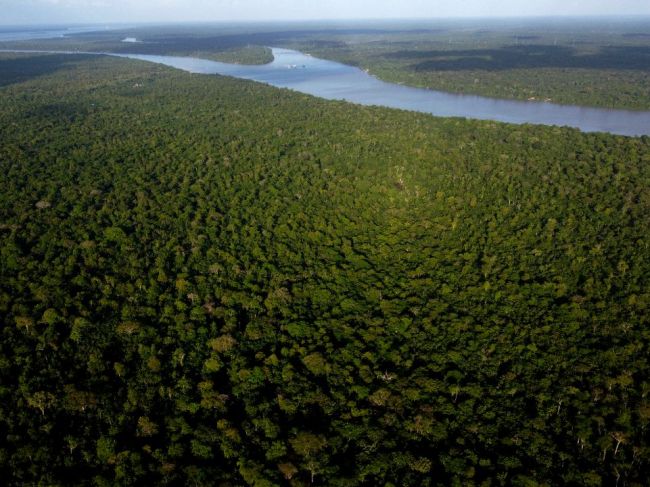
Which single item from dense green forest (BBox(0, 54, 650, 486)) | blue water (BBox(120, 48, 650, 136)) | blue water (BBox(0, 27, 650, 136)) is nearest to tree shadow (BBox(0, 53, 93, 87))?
blue water (BBox(0, 27, 650, 136))

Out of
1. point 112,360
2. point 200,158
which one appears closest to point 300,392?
point 112,360

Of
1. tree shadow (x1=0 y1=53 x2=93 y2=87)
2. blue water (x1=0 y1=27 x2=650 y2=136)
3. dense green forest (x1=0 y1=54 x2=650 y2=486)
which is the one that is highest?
tree shadow (x1=0 y1=53 x2=93 y2=87)

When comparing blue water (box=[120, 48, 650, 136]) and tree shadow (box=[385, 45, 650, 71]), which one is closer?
blue water (box=[120, 48, 650, 136])

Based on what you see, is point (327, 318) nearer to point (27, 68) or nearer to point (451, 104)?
point (451, 104)

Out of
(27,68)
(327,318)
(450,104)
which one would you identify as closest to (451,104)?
(450,104)

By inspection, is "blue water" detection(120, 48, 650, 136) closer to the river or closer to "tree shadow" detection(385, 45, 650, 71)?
the river

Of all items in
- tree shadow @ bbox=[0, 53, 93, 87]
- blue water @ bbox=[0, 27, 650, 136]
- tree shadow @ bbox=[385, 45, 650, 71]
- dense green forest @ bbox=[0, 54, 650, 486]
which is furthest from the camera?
tree shadow @ bbox=[385, 45, 650, 71]

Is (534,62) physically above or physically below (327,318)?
above

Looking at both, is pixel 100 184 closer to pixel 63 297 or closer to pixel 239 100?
pixel 63 297

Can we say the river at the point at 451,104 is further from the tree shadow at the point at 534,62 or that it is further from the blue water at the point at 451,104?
the tree shadow at the point at 534,62
